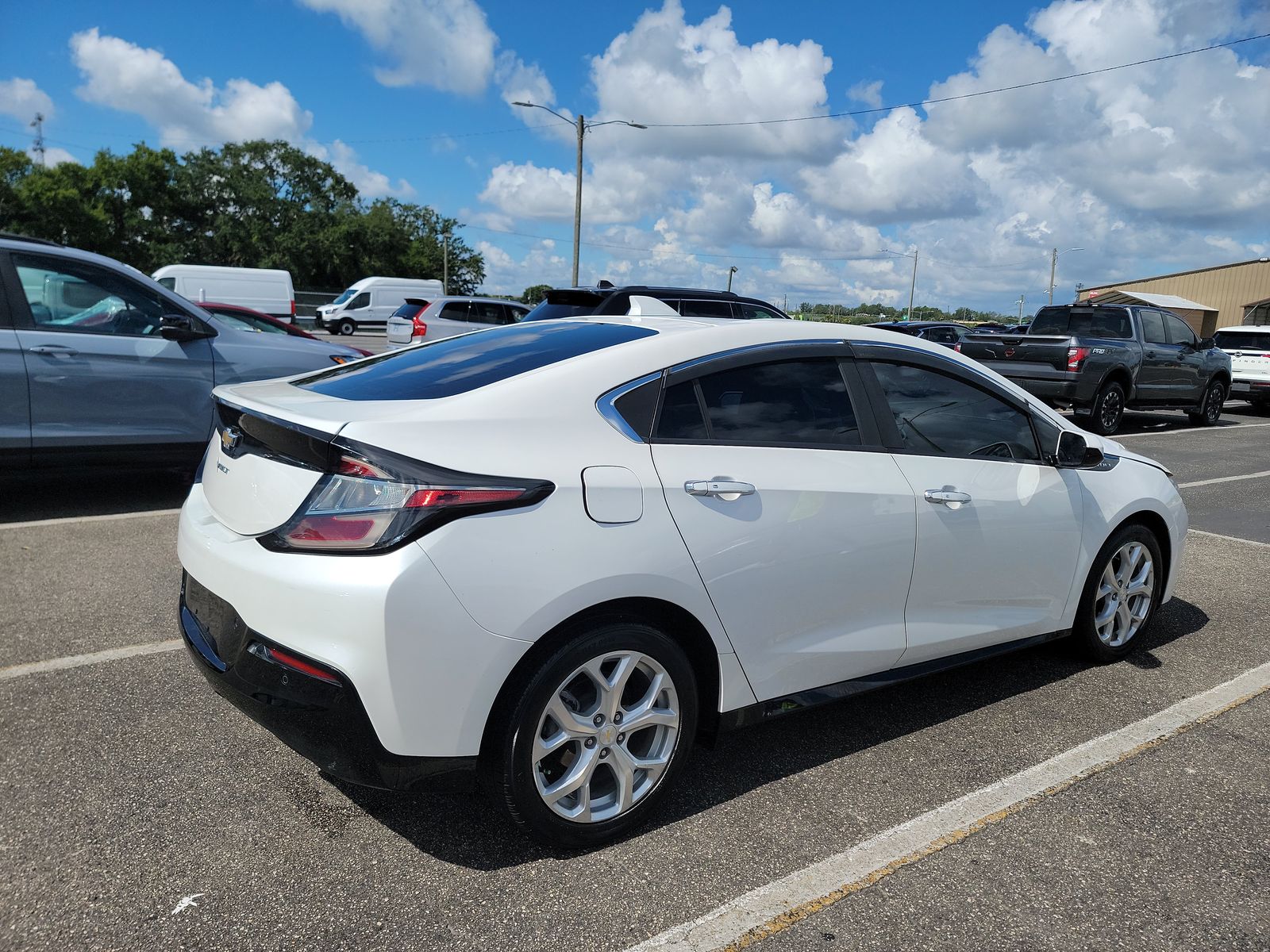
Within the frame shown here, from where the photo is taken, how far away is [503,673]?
2.40 metres

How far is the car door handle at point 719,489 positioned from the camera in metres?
2.70

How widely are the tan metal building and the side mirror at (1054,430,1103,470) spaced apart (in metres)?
49.1

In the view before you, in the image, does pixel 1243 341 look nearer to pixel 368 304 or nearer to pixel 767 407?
pixel 767 407

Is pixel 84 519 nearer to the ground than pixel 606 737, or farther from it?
nearer to the ground

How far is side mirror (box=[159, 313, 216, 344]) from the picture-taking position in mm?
6383

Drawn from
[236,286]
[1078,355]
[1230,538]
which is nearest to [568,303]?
[1230,538]

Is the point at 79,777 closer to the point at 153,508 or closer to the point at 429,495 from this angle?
the point at 429,495

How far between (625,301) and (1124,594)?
18.8 feet

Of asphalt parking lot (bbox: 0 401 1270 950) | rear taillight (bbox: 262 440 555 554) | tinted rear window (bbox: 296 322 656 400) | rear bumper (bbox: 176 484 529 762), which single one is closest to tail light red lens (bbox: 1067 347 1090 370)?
asphalt parking lot (bbox: 0 401 1270 950)

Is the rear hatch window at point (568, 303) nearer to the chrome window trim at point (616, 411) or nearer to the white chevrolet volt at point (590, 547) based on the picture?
the white chevrolet volt at point (590, 547)

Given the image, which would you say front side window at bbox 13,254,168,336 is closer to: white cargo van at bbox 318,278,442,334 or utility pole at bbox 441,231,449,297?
white cargo van at bbox 318,278,442,334

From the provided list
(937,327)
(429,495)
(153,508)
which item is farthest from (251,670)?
(937,327)

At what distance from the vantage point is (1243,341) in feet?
61.9

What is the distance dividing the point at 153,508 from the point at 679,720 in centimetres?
523
